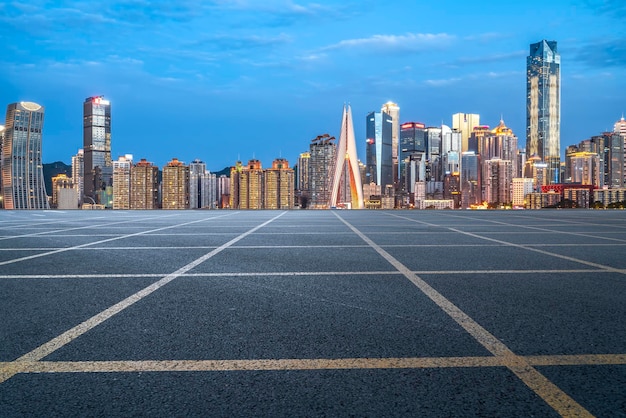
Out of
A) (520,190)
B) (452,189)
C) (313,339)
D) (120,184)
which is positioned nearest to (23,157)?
(120,184)

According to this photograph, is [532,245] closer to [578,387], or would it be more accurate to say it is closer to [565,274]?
[565,274]

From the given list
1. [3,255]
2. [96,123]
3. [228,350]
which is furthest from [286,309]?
[96,123]

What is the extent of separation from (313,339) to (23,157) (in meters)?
154

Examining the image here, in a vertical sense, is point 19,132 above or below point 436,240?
above

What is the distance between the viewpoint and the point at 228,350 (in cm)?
316

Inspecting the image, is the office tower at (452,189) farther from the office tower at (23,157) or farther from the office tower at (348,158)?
the office tower at (23,157)

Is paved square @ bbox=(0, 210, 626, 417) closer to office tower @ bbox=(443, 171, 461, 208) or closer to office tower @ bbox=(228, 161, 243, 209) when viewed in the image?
office tower @ bbox=(228, 161, 243, 209)

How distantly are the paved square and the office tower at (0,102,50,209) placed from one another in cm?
14185

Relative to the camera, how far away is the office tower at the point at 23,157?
128m

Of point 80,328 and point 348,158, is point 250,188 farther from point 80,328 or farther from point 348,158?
point 80,328

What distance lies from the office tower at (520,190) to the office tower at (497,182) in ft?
5.54

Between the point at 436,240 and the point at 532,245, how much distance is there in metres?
2.08

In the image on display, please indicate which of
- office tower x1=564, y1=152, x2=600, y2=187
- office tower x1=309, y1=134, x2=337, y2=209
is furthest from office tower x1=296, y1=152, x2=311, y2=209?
office tower x1=564, y1=152, x2=600, y2=187

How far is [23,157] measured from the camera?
13125 centimetres
